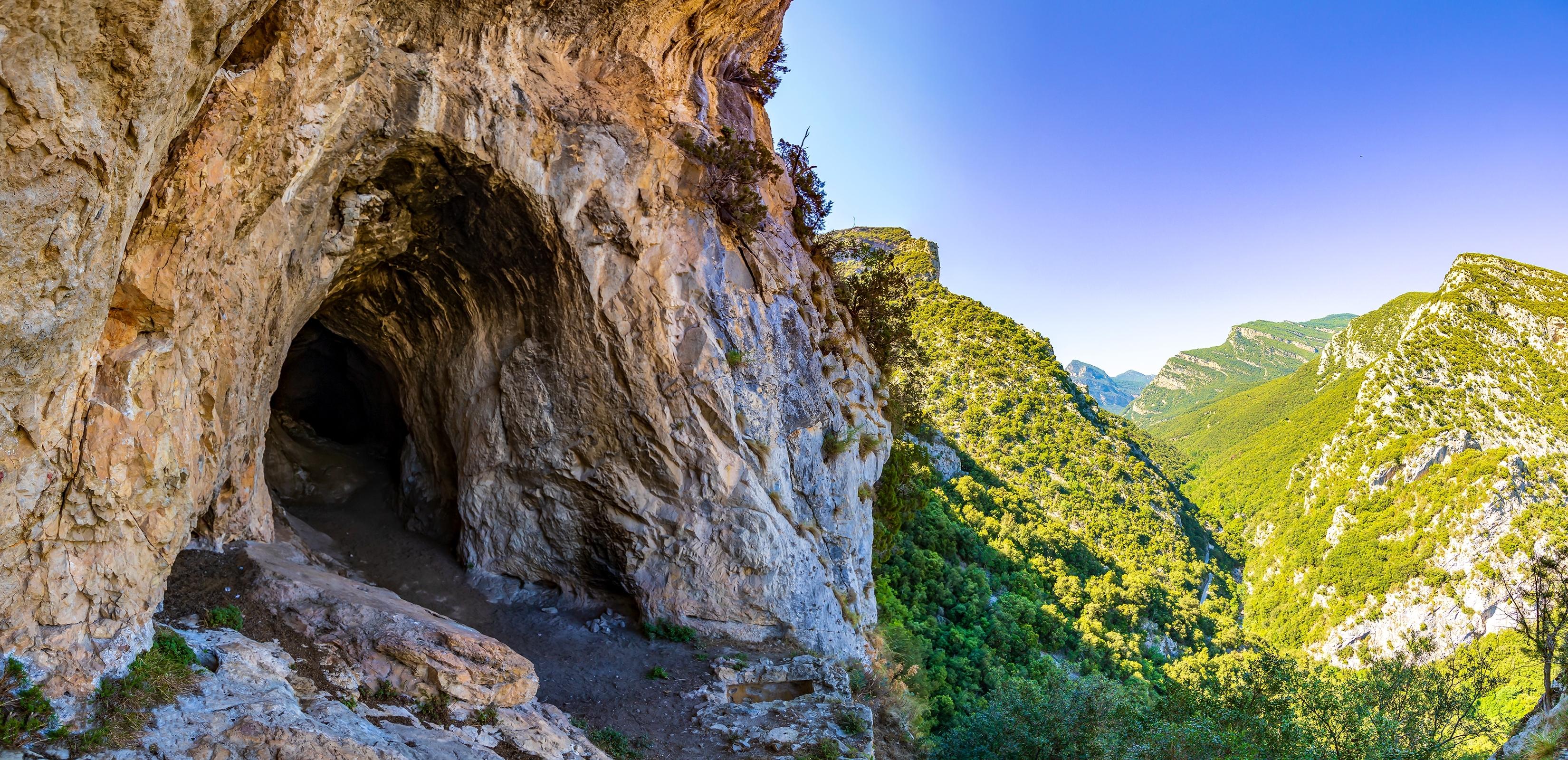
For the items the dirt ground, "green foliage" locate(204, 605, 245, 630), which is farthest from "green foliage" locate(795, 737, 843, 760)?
"green foliage" locate(204, 605, 245, 630)

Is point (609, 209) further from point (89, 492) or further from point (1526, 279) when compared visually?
point (1526, 279)

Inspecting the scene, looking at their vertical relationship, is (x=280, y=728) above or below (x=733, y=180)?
below

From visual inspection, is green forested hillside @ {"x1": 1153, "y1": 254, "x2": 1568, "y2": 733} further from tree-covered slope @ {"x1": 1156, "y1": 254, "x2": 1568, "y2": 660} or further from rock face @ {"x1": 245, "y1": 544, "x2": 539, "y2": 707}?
rock face @ {"x1": 245, "y1": 544, "x2": 539, "y2": 707}

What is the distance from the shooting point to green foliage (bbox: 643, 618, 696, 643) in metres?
12.6

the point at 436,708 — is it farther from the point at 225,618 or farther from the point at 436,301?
the point at 436,301

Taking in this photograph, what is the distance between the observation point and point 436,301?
13.5 m

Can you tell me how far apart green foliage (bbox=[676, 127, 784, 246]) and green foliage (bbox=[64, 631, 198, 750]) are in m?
11.4

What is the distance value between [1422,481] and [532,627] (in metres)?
72.1

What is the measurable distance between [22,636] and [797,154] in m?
18.0

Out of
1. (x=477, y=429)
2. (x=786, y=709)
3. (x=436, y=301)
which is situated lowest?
(x=786, y=709)

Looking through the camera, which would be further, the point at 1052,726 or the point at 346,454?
the point at 346,454

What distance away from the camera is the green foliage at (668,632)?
12.6 metres

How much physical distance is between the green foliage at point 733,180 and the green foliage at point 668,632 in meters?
8.27

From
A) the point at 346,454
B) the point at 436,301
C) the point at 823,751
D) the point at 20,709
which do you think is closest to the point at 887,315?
the point at 436,301
